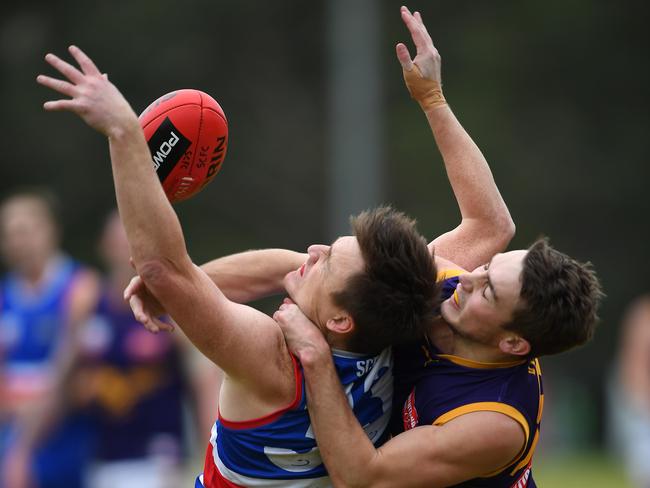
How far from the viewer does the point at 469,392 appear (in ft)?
12.4

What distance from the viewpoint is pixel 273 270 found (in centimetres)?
429

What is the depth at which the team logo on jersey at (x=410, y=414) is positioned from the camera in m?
3.86

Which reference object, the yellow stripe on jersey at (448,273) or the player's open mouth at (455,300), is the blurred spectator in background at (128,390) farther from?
the player's open mouth at (455,300)

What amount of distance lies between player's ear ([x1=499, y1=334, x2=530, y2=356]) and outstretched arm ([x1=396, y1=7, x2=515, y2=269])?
21.7 inches

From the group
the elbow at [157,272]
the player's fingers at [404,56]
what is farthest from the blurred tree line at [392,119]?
the elbow at [157,272]

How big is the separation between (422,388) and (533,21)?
2239 cm

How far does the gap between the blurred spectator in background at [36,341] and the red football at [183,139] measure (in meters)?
3.98

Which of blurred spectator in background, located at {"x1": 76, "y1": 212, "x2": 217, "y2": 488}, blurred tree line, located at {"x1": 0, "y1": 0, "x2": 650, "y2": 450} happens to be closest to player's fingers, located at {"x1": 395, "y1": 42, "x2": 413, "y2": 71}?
blurred spectator in background, located at {"x1": 76, "y1": 212, "x2": 217, "y2": 488}

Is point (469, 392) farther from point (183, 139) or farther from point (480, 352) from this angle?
point (183, 139)

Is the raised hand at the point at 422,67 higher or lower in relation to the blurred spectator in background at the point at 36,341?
higher

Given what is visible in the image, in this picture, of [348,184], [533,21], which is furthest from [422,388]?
[533,21]

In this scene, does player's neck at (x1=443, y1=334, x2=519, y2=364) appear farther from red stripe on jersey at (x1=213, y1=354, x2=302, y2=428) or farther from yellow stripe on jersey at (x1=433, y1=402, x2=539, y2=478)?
red stripe on jersey at (x1=213, y1=354, x2=302, y2=428)

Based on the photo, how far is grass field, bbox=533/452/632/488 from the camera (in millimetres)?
14070

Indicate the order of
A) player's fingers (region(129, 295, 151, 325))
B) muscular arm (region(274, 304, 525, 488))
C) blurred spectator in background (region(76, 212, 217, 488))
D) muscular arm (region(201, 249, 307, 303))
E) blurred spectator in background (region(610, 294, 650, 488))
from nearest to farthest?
muscular arm (region(274, 304, 525, 488)) < player's fingers (region(129, 295, 151, 325)) < muscular arm (region(201, 249, 307, 303)) < blurred spectator in background (region(76, 212, 217, 488)) < blurred spectator in background (region(610, 294, 650, 488))
